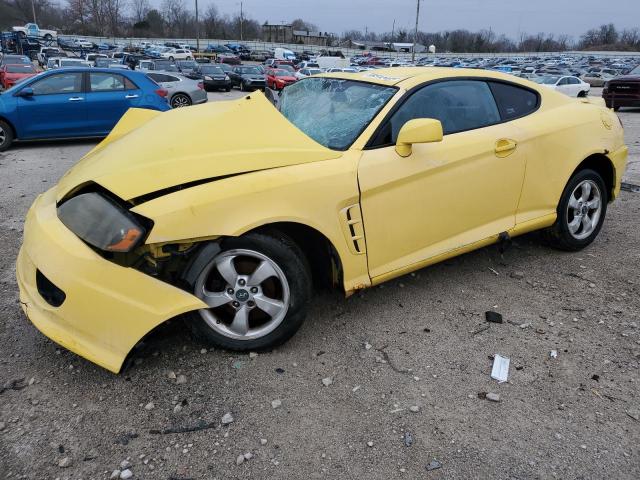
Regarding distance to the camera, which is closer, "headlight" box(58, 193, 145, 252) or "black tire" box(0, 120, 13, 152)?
"headlight" box(58, 193, 145, 252)

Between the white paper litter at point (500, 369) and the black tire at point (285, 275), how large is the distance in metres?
1.11

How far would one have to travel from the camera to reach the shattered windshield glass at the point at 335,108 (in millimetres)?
3254

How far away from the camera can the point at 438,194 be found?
3.32 metres

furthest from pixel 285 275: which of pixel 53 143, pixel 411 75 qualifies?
pixel 53 143

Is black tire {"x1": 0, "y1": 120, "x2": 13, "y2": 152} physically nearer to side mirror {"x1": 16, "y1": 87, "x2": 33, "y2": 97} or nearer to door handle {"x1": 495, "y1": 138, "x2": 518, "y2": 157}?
side mirror {"x1": 16, "y1": 87, "x2": 33, "y2": 97}

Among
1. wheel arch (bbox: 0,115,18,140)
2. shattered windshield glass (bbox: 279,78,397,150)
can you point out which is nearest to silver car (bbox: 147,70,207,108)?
wheel arch (bbox: 0,115,18,140)

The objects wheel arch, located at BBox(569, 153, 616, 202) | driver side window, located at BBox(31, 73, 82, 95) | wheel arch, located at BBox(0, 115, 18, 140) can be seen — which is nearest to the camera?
wheel arch, located at BBox(569, 153, 616, 202)

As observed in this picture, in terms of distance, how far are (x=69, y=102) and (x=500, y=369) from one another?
9.47 m

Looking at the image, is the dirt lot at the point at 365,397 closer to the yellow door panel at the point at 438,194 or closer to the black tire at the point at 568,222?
the yellow door panel at the point at 438,194

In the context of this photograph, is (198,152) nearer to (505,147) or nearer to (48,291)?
(48,291)

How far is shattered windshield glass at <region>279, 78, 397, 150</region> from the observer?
10.7 ft

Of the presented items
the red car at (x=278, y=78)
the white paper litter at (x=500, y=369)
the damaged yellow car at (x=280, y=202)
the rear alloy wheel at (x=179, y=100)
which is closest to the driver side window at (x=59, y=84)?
the rear alloy wheel at (x=179, y=100)

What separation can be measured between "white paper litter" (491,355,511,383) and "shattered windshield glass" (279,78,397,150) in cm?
155

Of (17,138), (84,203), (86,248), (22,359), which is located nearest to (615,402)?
(86,248)
